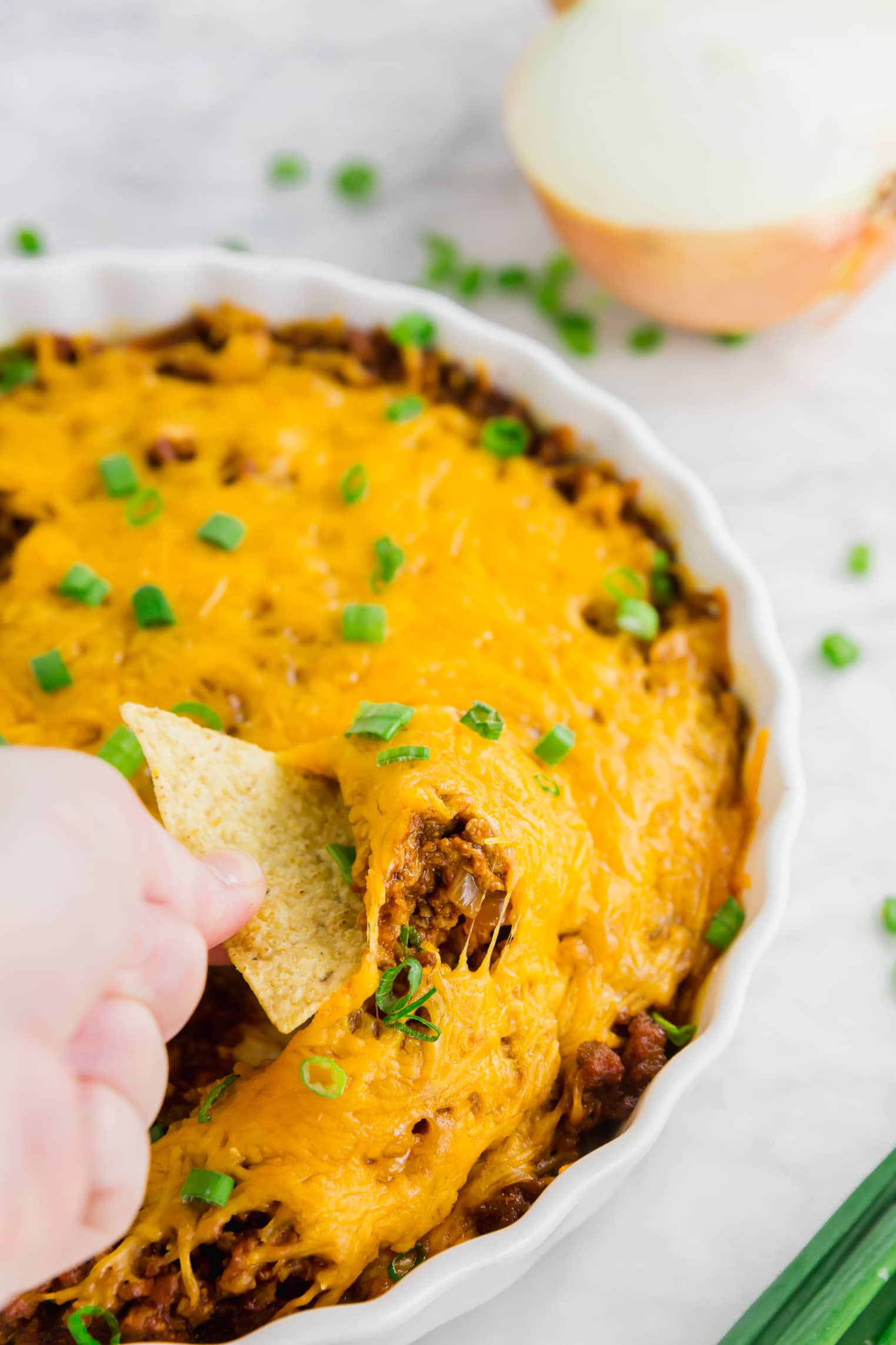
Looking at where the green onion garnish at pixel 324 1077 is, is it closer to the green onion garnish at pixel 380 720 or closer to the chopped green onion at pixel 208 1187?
the chopped green onion at pixel 208 1187

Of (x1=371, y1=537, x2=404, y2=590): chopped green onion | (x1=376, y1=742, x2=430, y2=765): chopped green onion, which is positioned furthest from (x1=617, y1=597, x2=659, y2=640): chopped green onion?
(x1=376, y1=742, x2=430, y2=765): chopped green onion

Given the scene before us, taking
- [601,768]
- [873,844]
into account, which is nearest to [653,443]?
[601,768]

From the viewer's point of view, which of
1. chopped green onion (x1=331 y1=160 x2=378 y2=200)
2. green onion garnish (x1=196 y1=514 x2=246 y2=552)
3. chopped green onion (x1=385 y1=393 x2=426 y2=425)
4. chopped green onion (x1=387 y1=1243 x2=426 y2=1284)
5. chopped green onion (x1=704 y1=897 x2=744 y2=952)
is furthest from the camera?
chopped green onion (x1=331 y1=160 x2=378 y2=200)

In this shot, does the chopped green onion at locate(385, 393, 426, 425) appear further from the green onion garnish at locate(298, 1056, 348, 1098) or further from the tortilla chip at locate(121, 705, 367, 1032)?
the green onion garnish at locate(298, 1056, 348, 1098)

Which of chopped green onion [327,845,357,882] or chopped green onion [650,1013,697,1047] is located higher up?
chopped green onion [327,845,357,882]

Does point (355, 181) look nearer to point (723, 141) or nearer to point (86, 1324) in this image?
point (723, 141)

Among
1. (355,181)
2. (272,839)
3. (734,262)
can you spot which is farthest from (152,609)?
(355,181)
